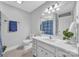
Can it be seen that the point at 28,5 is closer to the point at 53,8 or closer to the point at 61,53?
the point at 53,8

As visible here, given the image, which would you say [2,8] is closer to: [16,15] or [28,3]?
[16,15]

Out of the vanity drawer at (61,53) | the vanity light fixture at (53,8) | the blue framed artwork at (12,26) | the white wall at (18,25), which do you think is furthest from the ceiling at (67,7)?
the blue framed artwork at (12,26)

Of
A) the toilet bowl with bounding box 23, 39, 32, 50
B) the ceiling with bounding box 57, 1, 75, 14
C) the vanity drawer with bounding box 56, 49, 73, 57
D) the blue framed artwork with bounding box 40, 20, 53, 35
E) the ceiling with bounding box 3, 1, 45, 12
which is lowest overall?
the toilet bowl with bounding box 23, 39, 32, 50

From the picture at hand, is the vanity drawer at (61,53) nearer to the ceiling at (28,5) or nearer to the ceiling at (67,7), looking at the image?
the ceiling at (67,7)

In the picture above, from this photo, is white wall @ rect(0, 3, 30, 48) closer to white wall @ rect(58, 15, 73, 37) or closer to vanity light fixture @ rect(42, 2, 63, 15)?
vanity light fixture @ rect(42, 2, 63, 15)

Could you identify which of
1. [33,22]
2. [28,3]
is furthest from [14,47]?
[28,3]

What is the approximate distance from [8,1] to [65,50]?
2.43 m

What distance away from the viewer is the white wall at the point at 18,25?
345 centimetres

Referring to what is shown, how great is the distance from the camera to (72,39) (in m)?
2.19

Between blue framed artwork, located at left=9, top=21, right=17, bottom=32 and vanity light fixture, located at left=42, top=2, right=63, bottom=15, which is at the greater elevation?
vanity light fixture, located at left=42, top=2, right=63, bottom=15

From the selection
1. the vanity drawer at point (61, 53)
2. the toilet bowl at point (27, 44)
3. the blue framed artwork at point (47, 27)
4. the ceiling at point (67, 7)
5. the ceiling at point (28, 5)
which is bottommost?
the toilet bowl at point (27, 44)

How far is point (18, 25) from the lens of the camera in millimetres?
3879

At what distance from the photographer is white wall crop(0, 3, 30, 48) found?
11.3 ft

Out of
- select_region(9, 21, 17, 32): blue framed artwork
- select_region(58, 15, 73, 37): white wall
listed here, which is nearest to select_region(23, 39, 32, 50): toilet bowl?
select_region(9, 21, 17, 32): blue framed artwork
